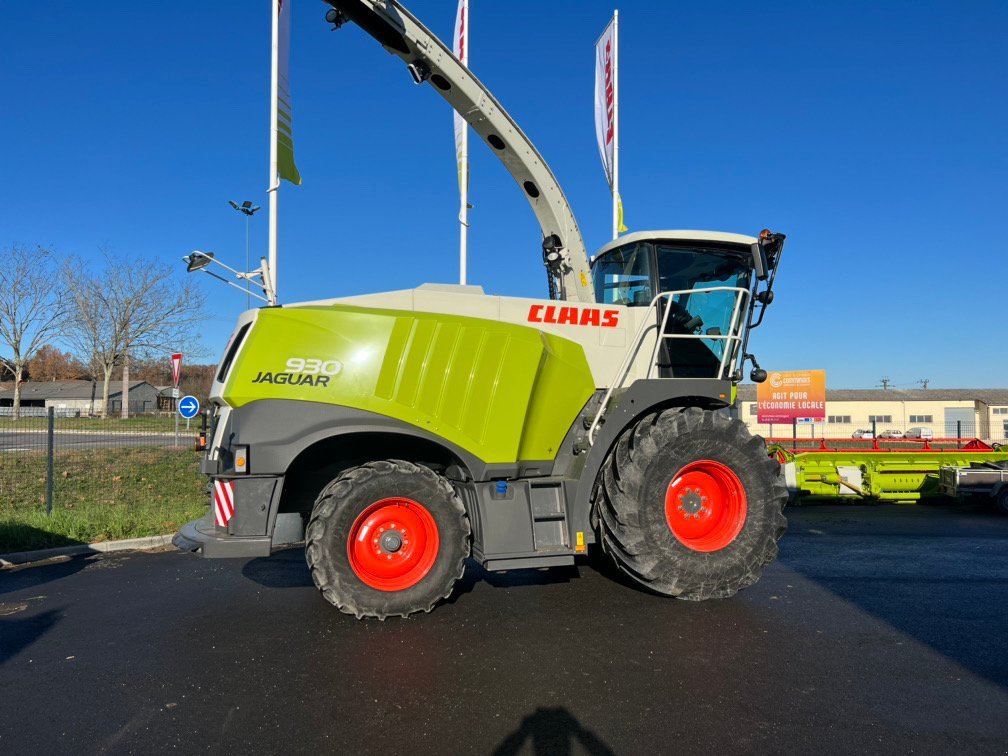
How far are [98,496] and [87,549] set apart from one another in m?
3.30

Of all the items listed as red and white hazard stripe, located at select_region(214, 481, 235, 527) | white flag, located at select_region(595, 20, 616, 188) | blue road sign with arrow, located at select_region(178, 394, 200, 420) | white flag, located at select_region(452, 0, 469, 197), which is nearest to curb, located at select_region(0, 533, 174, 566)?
blue road sign with arrow, located at select_region(178, 394, 200, 420)

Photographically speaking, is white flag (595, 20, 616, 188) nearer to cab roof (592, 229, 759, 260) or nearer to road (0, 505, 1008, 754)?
cab roof (592, 229, 759, 260)

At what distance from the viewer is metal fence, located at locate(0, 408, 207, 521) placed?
959 cm

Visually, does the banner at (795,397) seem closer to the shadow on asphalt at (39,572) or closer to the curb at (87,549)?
the curb at (87,549)

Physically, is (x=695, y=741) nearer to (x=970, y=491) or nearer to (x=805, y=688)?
(x=805, y=688)

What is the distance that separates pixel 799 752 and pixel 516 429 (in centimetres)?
267

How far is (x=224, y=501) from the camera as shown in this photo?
15.3ft

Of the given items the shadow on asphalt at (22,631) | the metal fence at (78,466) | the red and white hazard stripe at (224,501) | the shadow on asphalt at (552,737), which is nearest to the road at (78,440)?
the metal fence at (78,466)

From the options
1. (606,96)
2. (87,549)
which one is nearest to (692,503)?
(87,549)

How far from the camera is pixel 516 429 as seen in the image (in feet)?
16.1

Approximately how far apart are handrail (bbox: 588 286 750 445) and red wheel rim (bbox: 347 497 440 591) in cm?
145

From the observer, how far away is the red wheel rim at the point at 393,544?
471cm

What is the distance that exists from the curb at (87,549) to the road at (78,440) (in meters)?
3.36

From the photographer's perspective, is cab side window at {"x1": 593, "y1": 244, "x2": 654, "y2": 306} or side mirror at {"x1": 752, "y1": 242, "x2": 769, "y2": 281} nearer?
side mirror at {"x1": 752, "y1": 242, "x2": 769, "y2": 281}
